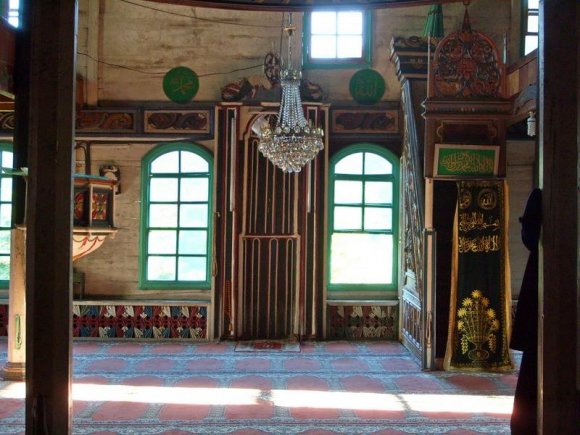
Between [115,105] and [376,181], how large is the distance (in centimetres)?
352

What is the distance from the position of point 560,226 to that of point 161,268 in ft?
21.0

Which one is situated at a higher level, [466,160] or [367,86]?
[367,86]

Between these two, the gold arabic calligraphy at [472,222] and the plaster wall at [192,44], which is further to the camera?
the plaster wall at [192,44]

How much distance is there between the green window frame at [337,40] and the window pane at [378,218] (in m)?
1.90

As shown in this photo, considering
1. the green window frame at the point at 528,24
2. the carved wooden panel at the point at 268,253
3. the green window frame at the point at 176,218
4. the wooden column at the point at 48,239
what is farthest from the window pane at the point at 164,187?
the wooden column at the point at 48,239

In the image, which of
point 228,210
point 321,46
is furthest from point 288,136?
point 321,46

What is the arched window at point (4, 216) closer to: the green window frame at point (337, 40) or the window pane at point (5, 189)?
the window pane at point (5, 189)

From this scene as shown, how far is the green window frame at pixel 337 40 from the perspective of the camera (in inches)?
325

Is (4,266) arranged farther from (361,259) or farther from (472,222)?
(472,222)

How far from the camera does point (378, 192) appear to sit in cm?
827

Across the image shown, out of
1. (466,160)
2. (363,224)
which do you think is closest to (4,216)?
(363,224)

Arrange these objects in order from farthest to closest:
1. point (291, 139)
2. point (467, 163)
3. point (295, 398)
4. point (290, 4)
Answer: point (291, 139)
point (467, 163)
point (295, 398)
point (290, 4)

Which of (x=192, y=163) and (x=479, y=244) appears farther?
(x=192, y=163)

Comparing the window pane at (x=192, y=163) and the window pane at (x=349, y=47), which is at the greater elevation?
the window pane at (x=349, y=47)
